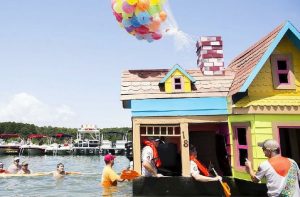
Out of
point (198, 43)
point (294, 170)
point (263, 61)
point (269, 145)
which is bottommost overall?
point (294, 170)

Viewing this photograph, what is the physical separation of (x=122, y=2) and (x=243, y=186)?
27.4 ft

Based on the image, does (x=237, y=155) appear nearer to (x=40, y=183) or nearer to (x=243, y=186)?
(x=243, y=186)

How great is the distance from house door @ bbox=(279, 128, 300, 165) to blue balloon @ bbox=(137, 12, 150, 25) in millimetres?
7638

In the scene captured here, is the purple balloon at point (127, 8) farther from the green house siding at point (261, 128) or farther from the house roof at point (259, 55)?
the green house siding at point (261, 128)

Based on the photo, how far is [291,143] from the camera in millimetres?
14047

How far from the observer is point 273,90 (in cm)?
1141

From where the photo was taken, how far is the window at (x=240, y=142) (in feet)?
36.2

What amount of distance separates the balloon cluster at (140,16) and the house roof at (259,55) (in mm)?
4077

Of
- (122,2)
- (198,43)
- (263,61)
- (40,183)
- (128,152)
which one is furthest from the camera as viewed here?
(128,152)

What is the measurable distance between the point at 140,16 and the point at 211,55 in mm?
3473

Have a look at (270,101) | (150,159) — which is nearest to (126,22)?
(150,159)

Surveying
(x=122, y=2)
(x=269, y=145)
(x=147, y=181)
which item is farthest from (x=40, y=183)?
(x=269, y=145)

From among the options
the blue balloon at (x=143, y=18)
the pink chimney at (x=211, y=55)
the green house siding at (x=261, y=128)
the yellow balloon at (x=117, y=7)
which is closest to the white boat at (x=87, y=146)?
the pink chimney at (x=211, y=55)

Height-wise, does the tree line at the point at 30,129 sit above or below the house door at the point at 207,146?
above
